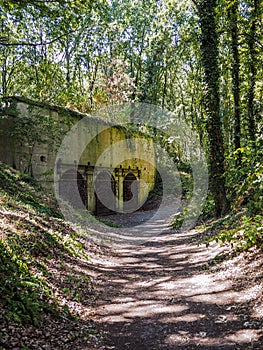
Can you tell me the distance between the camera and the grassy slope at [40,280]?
375cm

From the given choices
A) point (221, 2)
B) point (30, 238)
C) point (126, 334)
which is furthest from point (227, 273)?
point (221, 2)

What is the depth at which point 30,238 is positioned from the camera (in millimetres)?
6508

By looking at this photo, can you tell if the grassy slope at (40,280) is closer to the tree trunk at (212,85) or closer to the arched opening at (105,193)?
the tree trunk at (212,85)

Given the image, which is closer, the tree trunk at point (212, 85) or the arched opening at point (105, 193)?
the tree trunk at point (212, 85)

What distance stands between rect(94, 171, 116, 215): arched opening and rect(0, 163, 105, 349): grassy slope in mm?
9257

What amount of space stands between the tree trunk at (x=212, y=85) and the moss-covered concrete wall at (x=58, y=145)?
22.3 ft

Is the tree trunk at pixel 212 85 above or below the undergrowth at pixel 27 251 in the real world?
above

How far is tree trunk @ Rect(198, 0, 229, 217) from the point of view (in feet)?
36.2

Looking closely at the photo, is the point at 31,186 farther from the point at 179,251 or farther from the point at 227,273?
the point at 227,273

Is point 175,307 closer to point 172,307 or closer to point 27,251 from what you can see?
point 172,307

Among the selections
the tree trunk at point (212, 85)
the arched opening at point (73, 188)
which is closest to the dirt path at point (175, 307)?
the tree trunk at point (212, 85)

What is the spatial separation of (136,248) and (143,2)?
90.1 ft

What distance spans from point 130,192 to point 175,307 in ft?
59.0

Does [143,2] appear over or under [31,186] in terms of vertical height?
over
